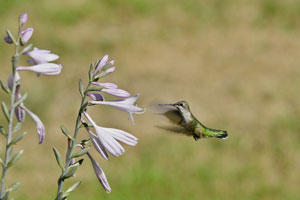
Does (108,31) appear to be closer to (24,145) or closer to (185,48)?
(185,48)

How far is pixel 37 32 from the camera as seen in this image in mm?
14875

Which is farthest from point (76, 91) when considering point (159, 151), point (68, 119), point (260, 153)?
point (260, 153)

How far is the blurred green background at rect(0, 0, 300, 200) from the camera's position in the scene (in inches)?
397

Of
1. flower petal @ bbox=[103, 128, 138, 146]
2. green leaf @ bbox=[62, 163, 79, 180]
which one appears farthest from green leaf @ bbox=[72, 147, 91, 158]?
flower petal @ bbox=[103, 128, 138, 146]

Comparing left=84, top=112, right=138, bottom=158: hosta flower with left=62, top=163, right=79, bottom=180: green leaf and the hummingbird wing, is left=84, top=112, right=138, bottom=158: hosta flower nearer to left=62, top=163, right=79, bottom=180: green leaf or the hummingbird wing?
left=62, top=163, right=79, bottom=180: green leaf

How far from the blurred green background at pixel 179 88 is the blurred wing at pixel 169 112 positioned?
19.3 ft

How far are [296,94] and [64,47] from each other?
18.4 feet

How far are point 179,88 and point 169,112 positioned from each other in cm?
976

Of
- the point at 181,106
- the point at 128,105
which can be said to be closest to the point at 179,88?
the point at 181,106

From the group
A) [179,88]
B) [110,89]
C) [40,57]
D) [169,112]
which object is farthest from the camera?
[179,88]

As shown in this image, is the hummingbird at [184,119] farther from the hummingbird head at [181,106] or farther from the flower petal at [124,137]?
the flower petal at [124,137]

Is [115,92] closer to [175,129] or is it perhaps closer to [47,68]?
[47,68]

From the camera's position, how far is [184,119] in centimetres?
338

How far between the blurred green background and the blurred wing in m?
5.88
